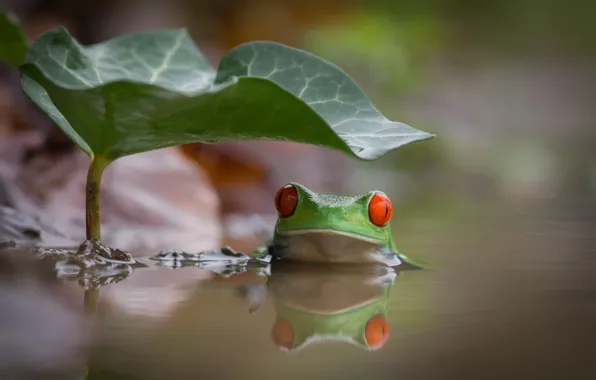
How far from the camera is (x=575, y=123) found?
16.6 ft

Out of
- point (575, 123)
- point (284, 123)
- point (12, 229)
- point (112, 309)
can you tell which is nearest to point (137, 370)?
point (112, 309)

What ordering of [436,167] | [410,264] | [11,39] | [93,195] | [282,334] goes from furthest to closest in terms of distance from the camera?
[436,167], [11,39], [410,264], [93,195], [282,334]

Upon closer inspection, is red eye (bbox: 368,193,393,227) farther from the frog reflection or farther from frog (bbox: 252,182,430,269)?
the frog reflection

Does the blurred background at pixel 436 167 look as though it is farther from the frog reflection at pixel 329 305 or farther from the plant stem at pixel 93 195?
the plant stem at pixel 93 195

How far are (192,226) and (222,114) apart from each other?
897 mm

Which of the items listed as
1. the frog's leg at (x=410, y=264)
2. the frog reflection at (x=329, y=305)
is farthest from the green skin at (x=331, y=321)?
the frog's leg at (x=410, y=264)

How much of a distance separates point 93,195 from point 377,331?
0.49 m

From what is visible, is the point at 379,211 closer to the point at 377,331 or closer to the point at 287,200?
the point at 287,200

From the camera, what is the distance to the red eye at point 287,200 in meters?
1.11

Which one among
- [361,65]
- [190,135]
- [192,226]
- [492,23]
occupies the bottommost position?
[192,226]

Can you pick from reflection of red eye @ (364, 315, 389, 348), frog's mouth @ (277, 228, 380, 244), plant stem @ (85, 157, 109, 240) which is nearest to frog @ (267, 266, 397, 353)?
reflection of red eye @ (364, 315, 389, 348)

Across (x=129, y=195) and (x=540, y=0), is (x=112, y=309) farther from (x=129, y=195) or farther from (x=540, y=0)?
(x=540, y=0)

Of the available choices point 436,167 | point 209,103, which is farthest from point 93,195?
point 436,167

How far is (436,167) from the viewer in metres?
4.62
